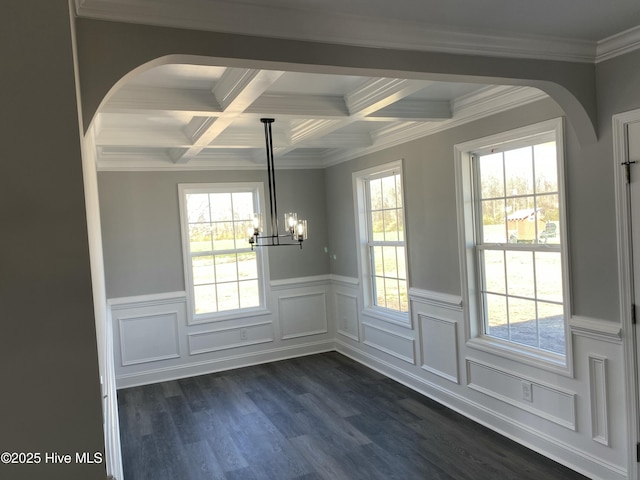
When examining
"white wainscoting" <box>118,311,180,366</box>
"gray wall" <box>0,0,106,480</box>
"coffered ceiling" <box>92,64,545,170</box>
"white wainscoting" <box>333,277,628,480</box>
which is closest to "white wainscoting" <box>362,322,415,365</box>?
"white wainscoting" <box>333,277,628,480</box>

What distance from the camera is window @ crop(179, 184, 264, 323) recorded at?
571 cm

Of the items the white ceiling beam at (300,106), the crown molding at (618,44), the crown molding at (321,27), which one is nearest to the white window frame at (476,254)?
the crown molding at (618,44)

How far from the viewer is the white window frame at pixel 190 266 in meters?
5.60

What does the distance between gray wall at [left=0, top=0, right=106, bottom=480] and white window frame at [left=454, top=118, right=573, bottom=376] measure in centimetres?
291

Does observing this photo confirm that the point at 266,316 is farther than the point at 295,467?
Yes

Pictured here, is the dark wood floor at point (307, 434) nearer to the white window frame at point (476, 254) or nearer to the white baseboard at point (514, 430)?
the white baseboard at point (514, 430)

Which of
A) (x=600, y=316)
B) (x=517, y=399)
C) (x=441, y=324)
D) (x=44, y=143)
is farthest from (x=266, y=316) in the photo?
(x=44, y=143)

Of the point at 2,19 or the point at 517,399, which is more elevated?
the point at 2,19

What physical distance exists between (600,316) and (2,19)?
3222 mm

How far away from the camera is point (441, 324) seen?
4.32m

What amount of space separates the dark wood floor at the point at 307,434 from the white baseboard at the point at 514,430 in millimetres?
72

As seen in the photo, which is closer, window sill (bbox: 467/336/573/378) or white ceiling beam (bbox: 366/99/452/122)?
window sill (bbox: 467/336/573/378)

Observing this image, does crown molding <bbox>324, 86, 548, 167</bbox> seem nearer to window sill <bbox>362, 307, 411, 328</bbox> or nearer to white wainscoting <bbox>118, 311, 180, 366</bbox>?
window sill <bbox>362, 307, 411, 328</bbox>

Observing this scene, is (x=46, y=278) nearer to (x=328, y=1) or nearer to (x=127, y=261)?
(x=328, y=1)
